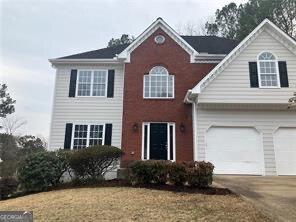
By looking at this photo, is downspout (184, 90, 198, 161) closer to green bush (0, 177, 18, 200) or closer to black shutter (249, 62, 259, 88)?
black shutter (249, 62, 259, 88)

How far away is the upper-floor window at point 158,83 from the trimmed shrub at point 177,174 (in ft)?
24.2

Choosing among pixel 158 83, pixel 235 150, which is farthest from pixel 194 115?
pixel 158 83

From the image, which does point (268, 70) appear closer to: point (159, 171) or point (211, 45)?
point (211, 45)

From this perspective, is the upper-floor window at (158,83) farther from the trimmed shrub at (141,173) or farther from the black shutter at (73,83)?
the trimmed shrub at (141,173)

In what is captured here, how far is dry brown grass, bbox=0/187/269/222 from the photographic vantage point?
793cm

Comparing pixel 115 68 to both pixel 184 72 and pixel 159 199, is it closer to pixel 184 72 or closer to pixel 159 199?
pixel 184 72

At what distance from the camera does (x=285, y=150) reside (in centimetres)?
1602

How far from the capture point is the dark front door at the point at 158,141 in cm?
1738

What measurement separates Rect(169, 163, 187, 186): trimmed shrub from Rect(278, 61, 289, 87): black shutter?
827 centimetres

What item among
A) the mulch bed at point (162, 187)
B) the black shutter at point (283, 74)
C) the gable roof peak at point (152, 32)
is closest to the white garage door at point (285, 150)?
the black shutter at point (283, 74)

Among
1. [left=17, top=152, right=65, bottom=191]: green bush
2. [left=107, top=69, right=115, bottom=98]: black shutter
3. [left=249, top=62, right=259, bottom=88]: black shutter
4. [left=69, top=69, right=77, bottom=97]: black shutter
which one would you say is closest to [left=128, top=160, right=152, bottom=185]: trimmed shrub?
[left=17, top=152, right=65, bottom=191]: green bush

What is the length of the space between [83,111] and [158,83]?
15.4ft

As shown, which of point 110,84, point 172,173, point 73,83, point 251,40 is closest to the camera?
point 172,173

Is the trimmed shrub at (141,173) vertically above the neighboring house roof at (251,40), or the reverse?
the neighboring house roof at (251,40)
